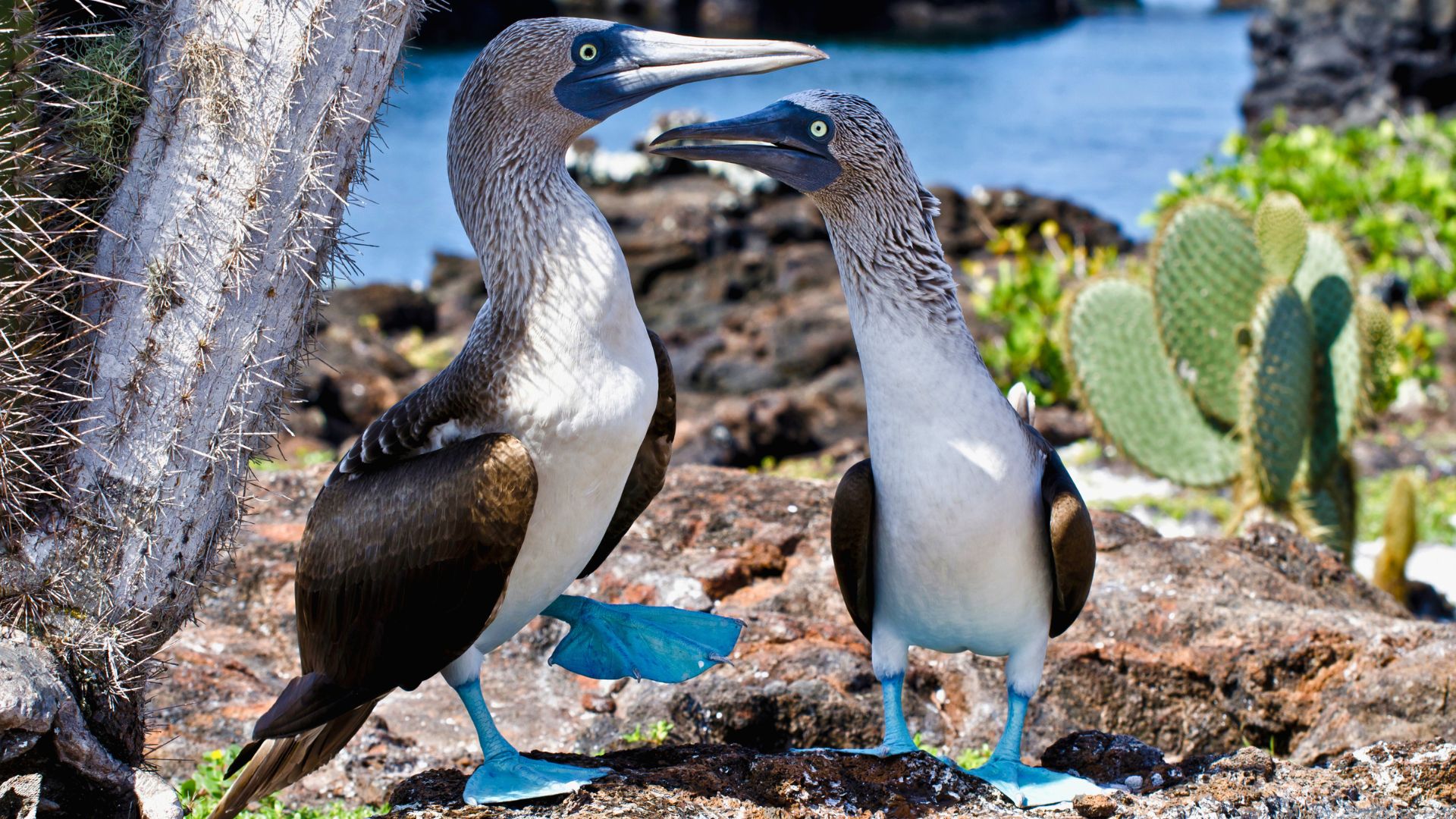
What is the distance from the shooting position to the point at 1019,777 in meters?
2.91

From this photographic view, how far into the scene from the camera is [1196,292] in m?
6.67

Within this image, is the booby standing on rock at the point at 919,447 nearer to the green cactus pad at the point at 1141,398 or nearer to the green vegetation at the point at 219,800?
the green vegetation at the point at 219,800

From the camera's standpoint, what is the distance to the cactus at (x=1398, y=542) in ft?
19.7

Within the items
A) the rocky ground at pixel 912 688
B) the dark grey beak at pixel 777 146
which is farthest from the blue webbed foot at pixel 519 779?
the dark grey beak at pixel 777 146

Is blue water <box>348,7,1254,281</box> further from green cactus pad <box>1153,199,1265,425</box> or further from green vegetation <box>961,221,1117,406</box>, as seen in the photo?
green cactus pad <box>1153,199,1265,425</box>

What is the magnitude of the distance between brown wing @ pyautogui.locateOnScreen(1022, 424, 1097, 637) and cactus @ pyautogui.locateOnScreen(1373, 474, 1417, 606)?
12.0ft

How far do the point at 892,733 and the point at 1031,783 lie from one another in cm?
32

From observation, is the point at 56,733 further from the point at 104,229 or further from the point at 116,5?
the point at 116,5

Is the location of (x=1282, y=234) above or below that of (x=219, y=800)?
above

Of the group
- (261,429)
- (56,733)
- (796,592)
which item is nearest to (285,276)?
(261,429)

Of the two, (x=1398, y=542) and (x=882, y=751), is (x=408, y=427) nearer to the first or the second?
(x=882, y=751)

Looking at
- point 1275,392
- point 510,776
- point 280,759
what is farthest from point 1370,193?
point 280,759

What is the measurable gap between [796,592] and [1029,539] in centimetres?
152

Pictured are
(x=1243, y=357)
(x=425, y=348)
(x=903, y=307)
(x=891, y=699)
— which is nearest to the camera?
(x=903, y=307)
